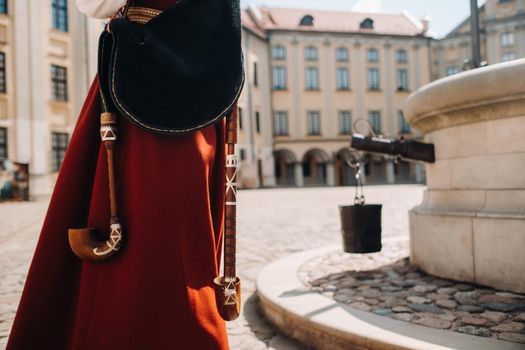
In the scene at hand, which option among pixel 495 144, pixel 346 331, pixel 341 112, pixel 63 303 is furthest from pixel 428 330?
pixel 341 112

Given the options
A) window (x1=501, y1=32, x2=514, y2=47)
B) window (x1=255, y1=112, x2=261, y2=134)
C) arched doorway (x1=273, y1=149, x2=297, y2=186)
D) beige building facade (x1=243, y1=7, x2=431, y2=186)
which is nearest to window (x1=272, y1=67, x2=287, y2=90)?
beige building facade (x1=243, y1=7, x2=431, y2=186)

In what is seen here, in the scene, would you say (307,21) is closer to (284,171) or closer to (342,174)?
(284,171)

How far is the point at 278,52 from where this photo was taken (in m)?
34.8

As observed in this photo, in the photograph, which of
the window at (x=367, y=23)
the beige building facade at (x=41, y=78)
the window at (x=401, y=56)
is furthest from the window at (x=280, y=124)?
the beige building facade at (x=41, y=78)

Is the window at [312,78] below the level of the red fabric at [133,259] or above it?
above

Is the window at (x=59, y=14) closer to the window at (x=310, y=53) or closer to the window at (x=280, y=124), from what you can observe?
the window at (x=280, y=124)

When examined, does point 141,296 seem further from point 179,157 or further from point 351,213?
point 351,213

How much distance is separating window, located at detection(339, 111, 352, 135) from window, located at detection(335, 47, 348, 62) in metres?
4.33

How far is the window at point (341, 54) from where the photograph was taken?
118ft

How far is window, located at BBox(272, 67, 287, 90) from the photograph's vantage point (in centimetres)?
3453

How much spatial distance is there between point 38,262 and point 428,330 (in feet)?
6.00

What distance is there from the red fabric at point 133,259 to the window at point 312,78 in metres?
34.6

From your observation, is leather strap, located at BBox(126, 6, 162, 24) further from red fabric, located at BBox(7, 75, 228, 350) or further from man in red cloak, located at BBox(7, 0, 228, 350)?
→ red fabric, located at BBox(7, 75, 228, 350)

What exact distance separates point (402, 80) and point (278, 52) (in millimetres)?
11108
